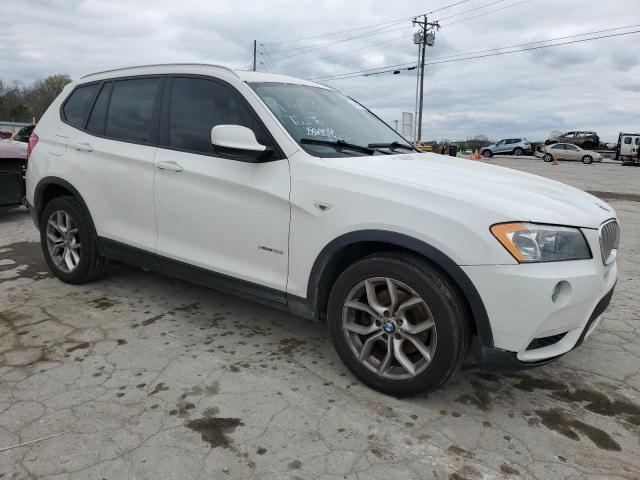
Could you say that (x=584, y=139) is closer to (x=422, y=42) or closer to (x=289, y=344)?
(x=422, y=42)

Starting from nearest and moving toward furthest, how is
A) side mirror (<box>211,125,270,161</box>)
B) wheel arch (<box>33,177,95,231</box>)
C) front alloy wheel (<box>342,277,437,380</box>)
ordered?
front alloy wheel (<box>342,277,437,380</box>), side mirror (<box>211,125,270,161</box>), wheel arch (<box>33,177,95,231</box>)

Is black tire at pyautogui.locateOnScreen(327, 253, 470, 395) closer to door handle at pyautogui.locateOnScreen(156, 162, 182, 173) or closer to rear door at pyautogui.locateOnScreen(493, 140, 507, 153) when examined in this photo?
door handle at pyautogui.locateOnScreen(156, 162, 182, 173)

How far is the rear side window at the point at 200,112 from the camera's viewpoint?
10.8 ft

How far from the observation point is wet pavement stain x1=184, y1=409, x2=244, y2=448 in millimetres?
2383

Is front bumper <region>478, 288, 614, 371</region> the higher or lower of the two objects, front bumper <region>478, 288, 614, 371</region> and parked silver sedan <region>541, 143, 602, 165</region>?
the lower

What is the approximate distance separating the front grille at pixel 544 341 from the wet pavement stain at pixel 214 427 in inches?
57.6

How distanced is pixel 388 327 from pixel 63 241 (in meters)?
3.13

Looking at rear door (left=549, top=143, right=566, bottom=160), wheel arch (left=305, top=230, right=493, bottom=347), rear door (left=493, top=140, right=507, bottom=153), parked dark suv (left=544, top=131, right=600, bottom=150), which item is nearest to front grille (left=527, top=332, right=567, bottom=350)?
wheel arch (left=305, top=230, right=493, bottom=347)

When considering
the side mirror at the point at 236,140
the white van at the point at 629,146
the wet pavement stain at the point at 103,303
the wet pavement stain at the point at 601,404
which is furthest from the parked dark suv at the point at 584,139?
the side mirror at the point at 236,140

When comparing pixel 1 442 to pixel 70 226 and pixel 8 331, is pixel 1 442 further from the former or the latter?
pixel 70 226

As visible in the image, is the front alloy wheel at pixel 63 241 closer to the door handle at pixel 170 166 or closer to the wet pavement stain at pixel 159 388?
the door handle at pixel 170 166

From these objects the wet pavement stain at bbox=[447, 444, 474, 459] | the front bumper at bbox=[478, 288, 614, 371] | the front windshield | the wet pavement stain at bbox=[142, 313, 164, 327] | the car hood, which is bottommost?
the wet pavement stain at bbox=[447, 444, 474, 459]

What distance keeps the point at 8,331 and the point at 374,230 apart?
2676mm

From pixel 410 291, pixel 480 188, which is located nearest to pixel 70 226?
pixel 410 291
